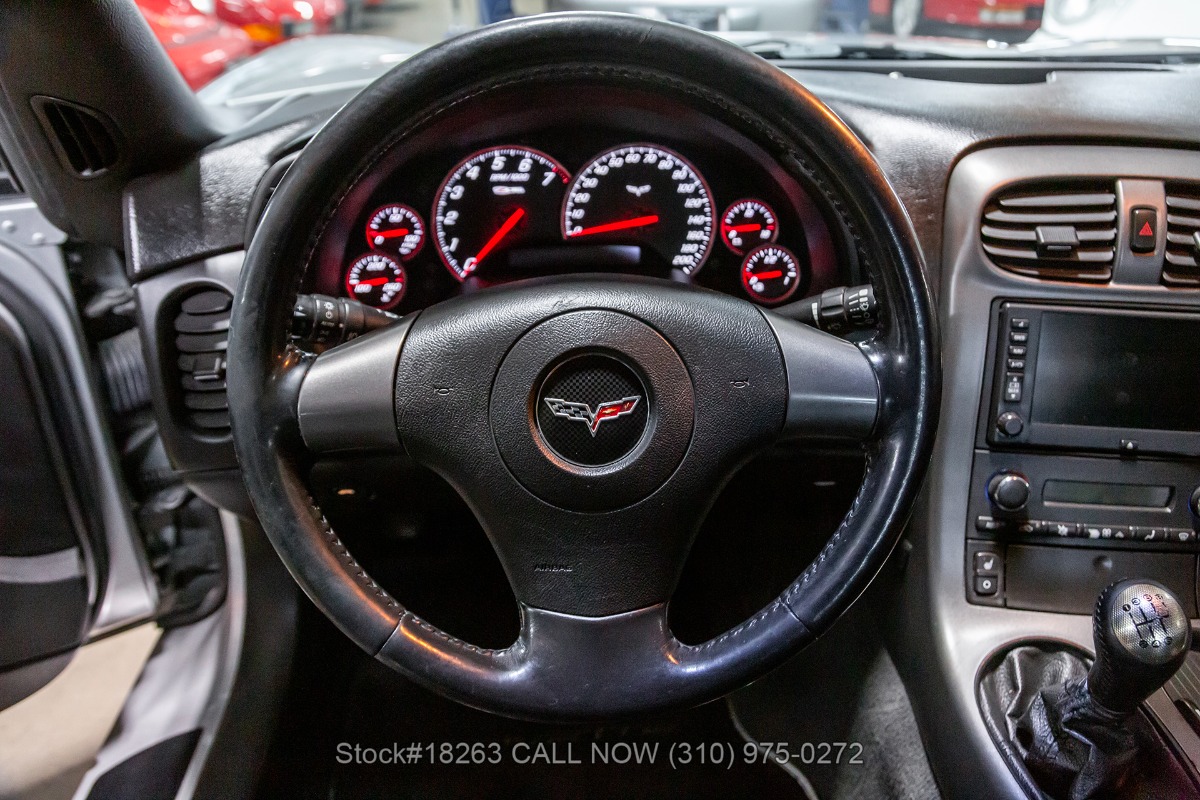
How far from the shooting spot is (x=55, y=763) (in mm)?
1590

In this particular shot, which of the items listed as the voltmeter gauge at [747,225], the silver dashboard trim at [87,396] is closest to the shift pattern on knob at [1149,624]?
the voltmeter gauge at [747,225]

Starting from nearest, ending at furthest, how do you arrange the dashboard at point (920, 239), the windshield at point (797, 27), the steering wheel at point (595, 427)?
1. the steering wheel at point (595, 427)
2. the dashboard at point (920, 239)
3. the windshield at point (797, 27)

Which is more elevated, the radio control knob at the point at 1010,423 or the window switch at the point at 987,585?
the radio control knob at the point at 1010,423

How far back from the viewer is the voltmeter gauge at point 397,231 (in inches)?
45.7

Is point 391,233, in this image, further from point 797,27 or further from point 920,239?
point 797,27

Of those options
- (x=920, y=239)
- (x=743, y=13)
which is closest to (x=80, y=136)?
(x=920, y=239)

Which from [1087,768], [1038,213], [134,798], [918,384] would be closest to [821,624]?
[918,384]

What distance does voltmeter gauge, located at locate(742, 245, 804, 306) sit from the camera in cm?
121

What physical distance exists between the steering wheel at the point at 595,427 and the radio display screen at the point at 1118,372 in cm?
44

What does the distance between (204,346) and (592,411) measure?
59 cm

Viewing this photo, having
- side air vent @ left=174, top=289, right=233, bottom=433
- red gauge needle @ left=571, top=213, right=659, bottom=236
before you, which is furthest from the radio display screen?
side air vent @ left=174, top=289, right=233, bottom=433

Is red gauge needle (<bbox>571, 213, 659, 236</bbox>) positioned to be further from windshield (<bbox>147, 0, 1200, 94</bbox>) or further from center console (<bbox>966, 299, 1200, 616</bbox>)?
center console (<bbox>966, 299, 1200, 616</bbox>)

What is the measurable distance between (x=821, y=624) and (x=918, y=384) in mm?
255

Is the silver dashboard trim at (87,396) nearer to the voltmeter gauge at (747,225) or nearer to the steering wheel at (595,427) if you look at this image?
the steering wheel at (595,427)
